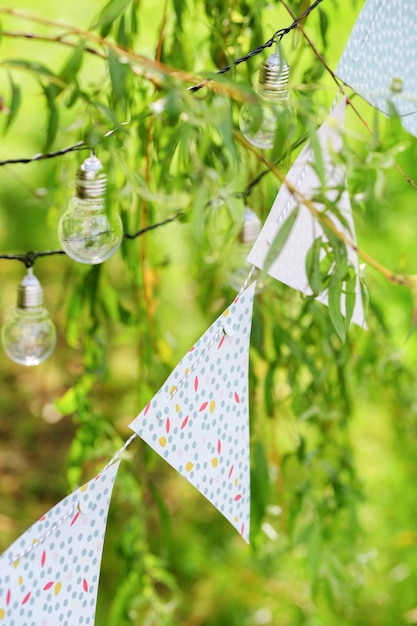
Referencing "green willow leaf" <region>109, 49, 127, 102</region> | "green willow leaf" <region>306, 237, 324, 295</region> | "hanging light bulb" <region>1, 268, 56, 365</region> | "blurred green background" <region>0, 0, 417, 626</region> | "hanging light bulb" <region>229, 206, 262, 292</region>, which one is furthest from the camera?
"hanging light bulb" <region>229, 206, 262, 292</region>

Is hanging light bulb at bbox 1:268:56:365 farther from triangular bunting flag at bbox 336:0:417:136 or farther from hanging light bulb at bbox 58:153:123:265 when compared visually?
triangular bunting flag at bbox 336:0:417:136

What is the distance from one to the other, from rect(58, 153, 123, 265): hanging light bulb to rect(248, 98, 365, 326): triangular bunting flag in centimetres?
17

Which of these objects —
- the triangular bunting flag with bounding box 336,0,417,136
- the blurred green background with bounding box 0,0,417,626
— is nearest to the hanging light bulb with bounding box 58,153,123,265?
the blurred green background with bounding box 0,0,417,626

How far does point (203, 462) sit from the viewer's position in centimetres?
80

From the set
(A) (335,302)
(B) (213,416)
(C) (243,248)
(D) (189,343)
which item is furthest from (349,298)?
(D) (189,343)

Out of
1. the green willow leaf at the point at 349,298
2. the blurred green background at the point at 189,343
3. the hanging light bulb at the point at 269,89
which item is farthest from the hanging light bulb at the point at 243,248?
the green willow leaf at the point at 349,298

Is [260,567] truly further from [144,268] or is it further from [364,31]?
[364,31]

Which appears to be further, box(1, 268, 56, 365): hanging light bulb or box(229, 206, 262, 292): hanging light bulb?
box(229, 206, 262, 292): hanging light bulb

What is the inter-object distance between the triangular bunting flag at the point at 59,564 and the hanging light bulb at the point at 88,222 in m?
0.24

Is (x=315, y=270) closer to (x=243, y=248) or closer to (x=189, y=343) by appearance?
(x=243, y=248)

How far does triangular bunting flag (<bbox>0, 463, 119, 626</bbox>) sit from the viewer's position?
0.71m

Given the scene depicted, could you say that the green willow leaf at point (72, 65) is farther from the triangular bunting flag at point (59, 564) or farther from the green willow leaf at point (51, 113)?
the triangular bunting flag at point (59, 564)

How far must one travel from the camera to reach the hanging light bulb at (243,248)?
3.88 ft

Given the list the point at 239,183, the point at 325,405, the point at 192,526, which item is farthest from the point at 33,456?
the point at 239,183
